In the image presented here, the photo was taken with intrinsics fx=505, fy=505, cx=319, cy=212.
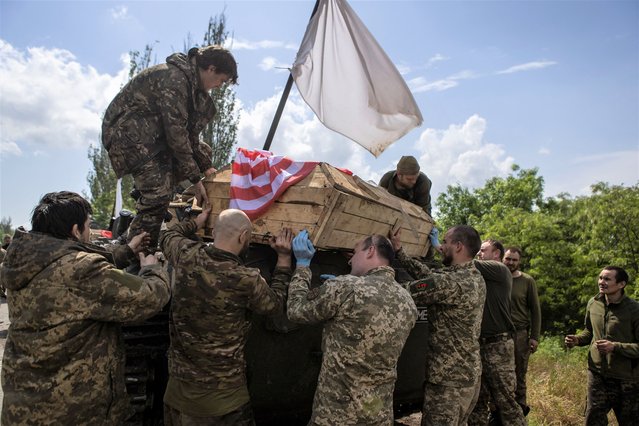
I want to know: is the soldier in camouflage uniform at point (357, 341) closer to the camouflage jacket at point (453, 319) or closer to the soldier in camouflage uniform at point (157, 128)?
the camouflage jacket at point (453, 319)

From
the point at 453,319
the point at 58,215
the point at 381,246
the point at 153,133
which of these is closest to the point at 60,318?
the point at 58,215

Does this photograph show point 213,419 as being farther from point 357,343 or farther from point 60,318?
point 60,318

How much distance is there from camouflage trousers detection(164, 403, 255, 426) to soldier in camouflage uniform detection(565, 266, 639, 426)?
4.14 metres

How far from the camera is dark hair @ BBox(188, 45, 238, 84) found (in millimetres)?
4285

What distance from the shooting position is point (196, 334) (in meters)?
3.29

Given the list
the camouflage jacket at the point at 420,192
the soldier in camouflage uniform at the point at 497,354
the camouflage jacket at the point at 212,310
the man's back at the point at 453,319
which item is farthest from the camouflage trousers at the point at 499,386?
the camouflage jacket at the point at 212,310

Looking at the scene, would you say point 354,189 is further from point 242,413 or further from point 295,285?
point 242,413

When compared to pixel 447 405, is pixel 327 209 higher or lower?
higher

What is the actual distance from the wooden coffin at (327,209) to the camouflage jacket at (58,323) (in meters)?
1.17

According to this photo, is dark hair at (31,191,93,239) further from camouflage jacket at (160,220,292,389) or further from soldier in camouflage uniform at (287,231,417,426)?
soldier in camouflage uniform at (287,231,417,426)

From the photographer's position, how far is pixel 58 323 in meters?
2.75

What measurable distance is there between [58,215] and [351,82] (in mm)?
3440

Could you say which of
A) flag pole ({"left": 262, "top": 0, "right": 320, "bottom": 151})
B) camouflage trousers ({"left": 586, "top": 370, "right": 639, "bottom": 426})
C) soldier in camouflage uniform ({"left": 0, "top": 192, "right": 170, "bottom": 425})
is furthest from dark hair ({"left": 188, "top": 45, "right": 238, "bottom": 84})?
camouflage trousers ({"left": 586, "top": 370, "right": 639, "bottom": 426})

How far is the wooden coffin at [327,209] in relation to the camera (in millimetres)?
3525
